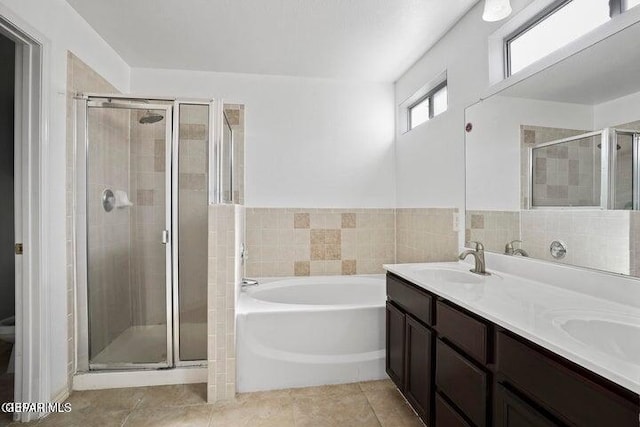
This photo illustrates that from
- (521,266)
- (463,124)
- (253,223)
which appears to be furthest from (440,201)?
(253,223)

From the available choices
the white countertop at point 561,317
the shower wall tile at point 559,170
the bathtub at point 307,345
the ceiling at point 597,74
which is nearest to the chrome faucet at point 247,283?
the bathtub at point 307,345

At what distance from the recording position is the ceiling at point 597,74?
1.13m

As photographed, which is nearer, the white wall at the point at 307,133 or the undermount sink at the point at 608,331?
the undermount sink at the point at 608,331

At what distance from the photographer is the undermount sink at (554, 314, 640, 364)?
94cm

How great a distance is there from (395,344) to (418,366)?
11.2 inches

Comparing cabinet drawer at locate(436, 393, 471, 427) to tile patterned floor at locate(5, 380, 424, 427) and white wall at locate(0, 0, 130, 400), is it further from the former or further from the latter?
white wall at locate(0, 0, 130, 400)

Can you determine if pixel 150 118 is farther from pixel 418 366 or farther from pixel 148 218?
pixel 418 366

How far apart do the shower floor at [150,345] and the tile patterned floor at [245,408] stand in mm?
186

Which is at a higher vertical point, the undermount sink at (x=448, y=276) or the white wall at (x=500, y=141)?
the white wall at (x=500, y=141)

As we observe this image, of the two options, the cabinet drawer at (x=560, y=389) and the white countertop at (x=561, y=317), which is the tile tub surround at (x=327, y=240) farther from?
the cabinet drawer at (x=560, y=389)

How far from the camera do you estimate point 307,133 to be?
3.02m

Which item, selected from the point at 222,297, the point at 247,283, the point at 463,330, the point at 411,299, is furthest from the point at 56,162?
the point at 463,330

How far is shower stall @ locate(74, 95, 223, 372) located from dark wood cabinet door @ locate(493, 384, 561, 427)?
1.78 m

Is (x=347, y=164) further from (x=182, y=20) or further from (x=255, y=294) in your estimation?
(x=182, y=20)
